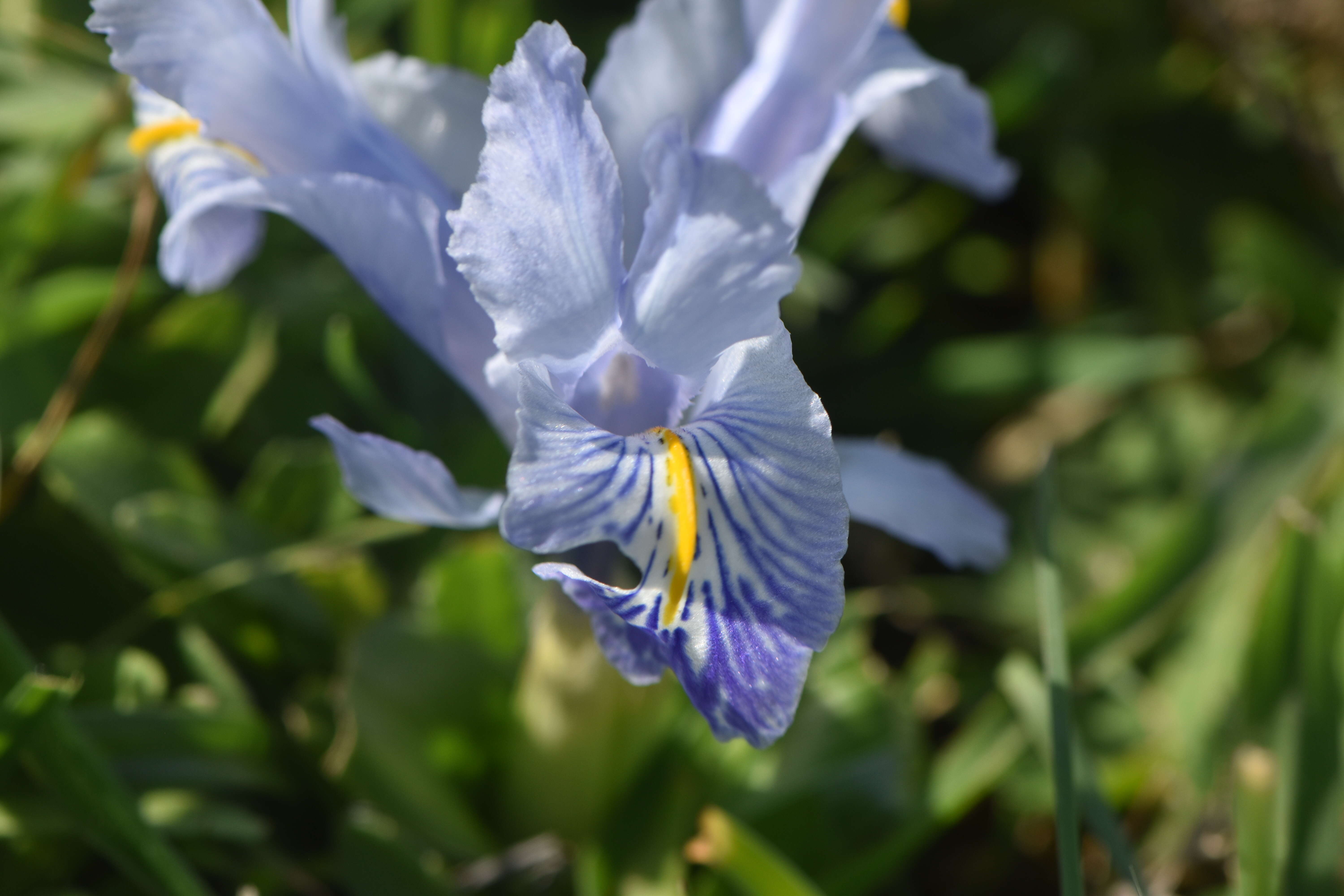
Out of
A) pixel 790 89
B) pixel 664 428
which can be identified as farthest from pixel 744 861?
pixel 790 89

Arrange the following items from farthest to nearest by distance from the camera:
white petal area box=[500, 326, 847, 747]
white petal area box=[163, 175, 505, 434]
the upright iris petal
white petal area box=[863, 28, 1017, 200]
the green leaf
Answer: the green leaf, white petal area box=[863, 28, 1017, 200], the upright iris petal, white petal area box=[163, 175, 505, 434], white petal area box=[500, 326, 847, 747]

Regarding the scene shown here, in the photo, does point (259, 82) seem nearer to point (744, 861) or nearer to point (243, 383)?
point (243, 383)

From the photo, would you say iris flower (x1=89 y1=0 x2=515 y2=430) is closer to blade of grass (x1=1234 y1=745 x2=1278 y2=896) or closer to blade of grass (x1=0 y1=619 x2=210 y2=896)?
blade of grass (x1=0 y1=619 x2=210 y2=896)

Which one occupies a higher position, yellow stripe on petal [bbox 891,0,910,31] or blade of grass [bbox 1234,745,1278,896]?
yellow stripe on petal [bbox 891,0,910,31]

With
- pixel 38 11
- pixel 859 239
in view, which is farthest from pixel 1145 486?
pixel 38 11

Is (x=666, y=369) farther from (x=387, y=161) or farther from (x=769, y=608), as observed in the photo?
(x=387, y=161)

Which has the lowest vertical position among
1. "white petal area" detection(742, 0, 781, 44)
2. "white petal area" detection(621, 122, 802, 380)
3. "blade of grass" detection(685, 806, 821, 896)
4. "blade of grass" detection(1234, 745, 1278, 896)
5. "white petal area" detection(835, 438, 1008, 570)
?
"blade of grass" detection(1234, 745, 1278, 896)

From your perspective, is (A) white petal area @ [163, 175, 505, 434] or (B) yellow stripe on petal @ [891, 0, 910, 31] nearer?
(A) white petal area @ [163, 175, 505, 434]

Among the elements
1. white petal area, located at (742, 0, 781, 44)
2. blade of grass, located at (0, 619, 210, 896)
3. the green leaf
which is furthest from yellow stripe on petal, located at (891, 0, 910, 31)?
blade of grass, located at (0, 619, 210, 896)
